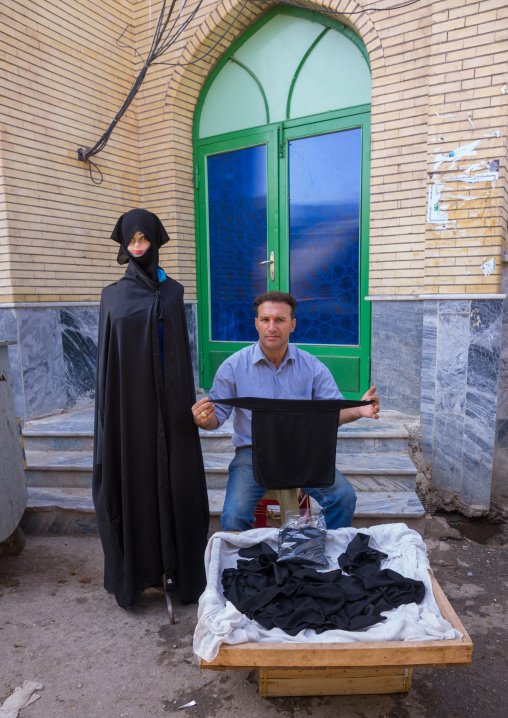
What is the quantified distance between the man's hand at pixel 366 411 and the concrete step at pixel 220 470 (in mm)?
1251

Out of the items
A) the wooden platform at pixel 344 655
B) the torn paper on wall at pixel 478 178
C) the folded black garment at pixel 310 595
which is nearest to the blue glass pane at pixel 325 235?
the torn paper on wall at pixel 478 178

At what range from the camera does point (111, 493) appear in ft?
9.30

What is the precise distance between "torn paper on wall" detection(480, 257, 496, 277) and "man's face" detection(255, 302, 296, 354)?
1.89 meters

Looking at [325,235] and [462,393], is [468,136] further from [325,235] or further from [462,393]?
[462,393]

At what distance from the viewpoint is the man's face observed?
2.86 m

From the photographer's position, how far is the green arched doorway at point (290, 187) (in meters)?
4.98

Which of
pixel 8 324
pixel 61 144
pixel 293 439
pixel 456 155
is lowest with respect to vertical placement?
pixel 293 439

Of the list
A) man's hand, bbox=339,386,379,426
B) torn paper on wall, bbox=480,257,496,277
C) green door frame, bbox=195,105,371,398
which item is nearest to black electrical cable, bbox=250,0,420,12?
green door frame, bbox=195,105,371,398

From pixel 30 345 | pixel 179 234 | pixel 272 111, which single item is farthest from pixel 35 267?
pixel 272 111

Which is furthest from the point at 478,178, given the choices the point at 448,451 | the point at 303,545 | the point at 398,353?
the point at 303,545

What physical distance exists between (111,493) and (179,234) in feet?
12.0

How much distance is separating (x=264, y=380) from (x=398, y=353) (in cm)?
206

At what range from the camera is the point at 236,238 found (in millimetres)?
5719

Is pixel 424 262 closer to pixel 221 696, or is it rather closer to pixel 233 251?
pixel 233 251
